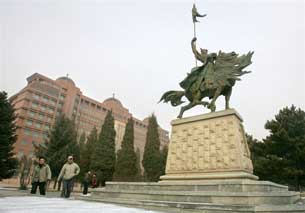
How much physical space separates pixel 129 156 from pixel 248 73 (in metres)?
22.9

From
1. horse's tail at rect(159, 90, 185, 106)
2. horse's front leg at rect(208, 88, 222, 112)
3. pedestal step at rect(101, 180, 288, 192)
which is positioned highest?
horse's tail at rect(159, 90, 185, 106)

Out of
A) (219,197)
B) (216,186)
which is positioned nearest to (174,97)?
(216,186)

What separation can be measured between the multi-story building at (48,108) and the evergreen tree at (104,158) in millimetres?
19287

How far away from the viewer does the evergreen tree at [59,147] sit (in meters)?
21.9

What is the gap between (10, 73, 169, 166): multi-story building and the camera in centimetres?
5471

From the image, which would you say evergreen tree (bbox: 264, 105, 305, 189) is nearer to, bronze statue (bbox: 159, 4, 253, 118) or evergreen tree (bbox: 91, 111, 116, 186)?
bronze statue (bbox: 159, 4, 253, 118)

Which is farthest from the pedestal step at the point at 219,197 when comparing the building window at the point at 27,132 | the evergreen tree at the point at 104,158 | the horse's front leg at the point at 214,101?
the building window at the point at 27,132

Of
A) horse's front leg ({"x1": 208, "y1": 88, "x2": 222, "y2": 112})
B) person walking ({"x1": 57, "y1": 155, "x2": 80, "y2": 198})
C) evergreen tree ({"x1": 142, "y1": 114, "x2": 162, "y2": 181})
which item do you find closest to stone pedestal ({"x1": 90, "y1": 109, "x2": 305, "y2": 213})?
horse's front leg ({"x1": 208, "y1": 88, "x2": 222, "y2": 112})

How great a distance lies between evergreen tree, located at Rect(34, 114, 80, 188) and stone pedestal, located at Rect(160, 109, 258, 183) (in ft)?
44.0

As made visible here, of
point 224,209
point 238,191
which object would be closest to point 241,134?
point 238,191

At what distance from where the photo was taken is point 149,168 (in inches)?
1309

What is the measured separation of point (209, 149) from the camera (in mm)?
10609

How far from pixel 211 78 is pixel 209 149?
10.8 feet

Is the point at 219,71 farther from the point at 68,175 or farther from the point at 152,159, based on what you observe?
the point at 152,159
